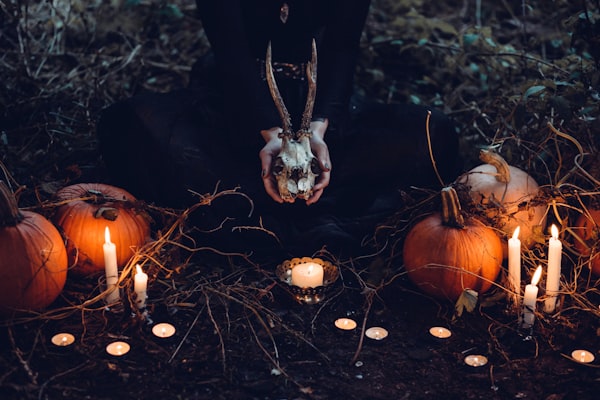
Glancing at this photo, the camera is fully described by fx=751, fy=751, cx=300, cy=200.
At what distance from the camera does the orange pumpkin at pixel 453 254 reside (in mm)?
2785

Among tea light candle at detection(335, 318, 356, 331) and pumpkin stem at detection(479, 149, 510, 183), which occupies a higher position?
Result: pumpkin stem at detection(479, 149, 510, 183)

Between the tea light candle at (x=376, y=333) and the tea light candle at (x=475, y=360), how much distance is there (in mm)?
307

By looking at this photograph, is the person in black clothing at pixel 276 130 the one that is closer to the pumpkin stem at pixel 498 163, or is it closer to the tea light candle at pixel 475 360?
the pumpkin stem at pixel 498 163

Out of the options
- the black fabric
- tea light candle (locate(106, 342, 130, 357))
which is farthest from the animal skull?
tea light candle (locate(106, 342, 130, 357))

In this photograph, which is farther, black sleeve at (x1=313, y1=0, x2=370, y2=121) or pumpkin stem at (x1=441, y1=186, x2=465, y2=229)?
black sleeve at (x1=313, y1=0, x2=370, y2=121)

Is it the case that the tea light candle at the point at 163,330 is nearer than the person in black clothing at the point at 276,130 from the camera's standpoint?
Yes

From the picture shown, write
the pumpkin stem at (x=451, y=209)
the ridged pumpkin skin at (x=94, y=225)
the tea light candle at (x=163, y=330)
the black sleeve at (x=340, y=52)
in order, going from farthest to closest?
the black sleeve at (x=340, y=52) → the ridged pumpkin skin at (x=94, y=225) → the pumpkin stem at (x=451, y=209) → the tea light candle at (x=163, y=330)

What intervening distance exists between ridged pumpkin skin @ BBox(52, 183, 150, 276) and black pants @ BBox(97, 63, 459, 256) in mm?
331

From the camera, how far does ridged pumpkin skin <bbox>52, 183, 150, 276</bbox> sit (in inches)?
113

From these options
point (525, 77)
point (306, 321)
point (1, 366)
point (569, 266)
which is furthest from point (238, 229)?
point (525, 77)

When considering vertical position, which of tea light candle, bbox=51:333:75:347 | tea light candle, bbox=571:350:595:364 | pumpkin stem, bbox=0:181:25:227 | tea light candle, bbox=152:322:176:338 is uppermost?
pumpkin stem, bbox=0:181:25:227

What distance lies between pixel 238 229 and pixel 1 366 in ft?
3.78

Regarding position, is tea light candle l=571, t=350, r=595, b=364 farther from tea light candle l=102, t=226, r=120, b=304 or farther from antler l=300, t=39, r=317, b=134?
tea light candle l=102, t=226, r=120, b=304

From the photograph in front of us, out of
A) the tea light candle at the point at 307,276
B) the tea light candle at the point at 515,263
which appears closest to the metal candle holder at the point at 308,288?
the tea light candle at the point at 307,276
